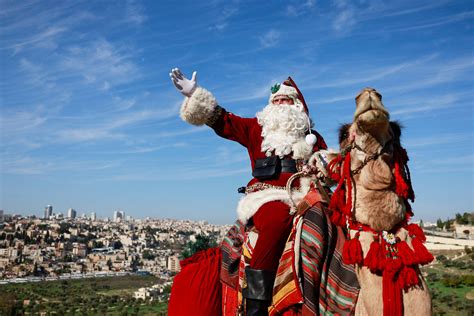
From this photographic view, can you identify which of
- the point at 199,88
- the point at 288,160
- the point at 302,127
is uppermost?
the point at 199,88

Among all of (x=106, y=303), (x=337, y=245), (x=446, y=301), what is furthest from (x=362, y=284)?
(x=106, y=303)

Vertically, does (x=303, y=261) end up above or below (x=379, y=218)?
below

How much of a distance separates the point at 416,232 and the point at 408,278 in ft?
0.98

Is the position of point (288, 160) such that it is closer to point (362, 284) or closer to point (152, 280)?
point (362, 284)

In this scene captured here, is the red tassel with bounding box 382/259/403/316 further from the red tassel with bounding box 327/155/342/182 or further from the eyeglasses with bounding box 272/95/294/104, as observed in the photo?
the eyeglasses with bounding box 272/95/294/104

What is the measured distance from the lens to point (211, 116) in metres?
4.14

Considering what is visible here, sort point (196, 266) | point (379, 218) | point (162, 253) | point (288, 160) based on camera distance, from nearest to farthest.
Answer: point (379, 218) < point (288, 160) < point (196, 266) < point (162, 253)

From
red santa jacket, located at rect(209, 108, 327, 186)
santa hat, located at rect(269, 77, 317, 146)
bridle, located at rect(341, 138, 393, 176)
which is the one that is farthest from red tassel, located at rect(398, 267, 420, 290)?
santa hat, located at rect(269, 77, 317, 146)

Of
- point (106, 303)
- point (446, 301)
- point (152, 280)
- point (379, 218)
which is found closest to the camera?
point (379, 218)

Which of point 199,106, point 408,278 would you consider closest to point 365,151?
point 408,278

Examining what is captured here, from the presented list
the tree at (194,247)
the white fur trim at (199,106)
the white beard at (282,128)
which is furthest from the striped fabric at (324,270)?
the tree at (194,247)

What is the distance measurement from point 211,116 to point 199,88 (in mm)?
284

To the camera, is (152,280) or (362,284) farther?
(152,280)

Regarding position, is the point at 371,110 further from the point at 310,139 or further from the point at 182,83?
the point at 182,83
